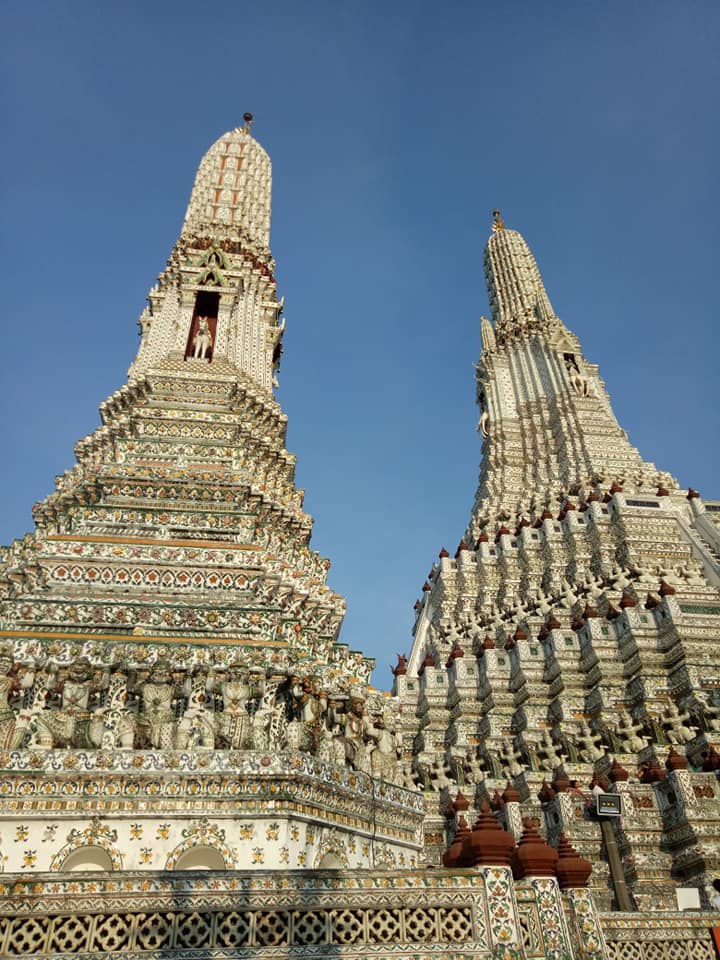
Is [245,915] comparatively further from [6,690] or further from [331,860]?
[6,690]

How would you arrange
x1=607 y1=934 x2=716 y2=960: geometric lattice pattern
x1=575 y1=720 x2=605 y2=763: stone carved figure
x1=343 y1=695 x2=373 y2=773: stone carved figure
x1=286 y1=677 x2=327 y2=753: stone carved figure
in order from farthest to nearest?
x1=575 y1=720 x2=605 y2=763: stone carved figure < x1=343 y1=695 x2=373 y2=773: stone carved figure < x1=286 y1=677 x2=327 y2=753: stone carved figure < x1=607 y1=934 x2=716 y2=960: geometric lattice pattern

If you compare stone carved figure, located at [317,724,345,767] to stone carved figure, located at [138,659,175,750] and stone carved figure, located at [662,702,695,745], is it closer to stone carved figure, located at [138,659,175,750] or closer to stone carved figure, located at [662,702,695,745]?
stone carved figure, located at [138,659,175,750]

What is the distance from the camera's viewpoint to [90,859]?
7488mm

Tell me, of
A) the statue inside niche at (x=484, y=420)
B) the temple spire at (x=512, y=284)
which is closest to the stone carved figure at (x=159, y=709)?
the statue inside niche at (x=484, y=420)

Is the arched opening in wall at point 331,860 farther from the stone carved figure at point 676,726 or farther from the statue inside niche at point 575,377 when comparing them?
the statue inside niche at point 575,377

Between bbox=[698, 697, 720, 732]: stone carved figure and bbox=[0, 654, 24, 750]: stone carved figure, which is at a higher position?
bbox=[698, 697, 720, 732]: stone carved figure

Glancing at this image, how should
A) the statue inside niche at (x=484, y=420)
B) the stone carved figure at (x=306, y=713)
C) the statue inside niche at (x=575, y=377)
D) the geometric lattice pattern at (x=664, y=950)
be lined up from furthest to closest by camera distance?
1. the statue inside niche at (x=484, y=420)
2. the statue inside niche at (x=575, y=377)
3. the stone carved figure at (x=306, y=713)
4. the geometric lattice pattern at (x=664, y=950)

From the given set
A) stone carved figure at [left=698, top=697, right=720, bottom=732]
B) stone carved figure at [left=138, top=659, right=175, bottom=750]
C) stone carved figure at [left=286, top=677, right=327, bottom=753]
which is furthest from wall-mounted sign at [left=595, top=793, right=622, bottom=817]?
stone carved figure at [left=698, top=697, right=720, bottom=732]

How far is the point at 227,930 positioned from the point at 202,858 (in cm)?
214

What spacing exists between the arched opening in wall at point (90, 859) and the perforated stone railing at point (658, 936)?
4990 millimetres

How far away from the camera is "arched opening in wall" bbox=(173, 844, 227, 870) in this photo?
761cm

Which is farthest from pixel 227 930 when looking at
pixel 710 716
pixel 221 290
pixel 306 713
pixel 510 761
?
pixel 221 290

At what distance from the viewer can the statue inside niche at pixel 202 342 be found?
19.3 m

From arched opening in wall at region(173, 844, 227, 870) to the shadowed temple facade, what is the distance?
24 mm
